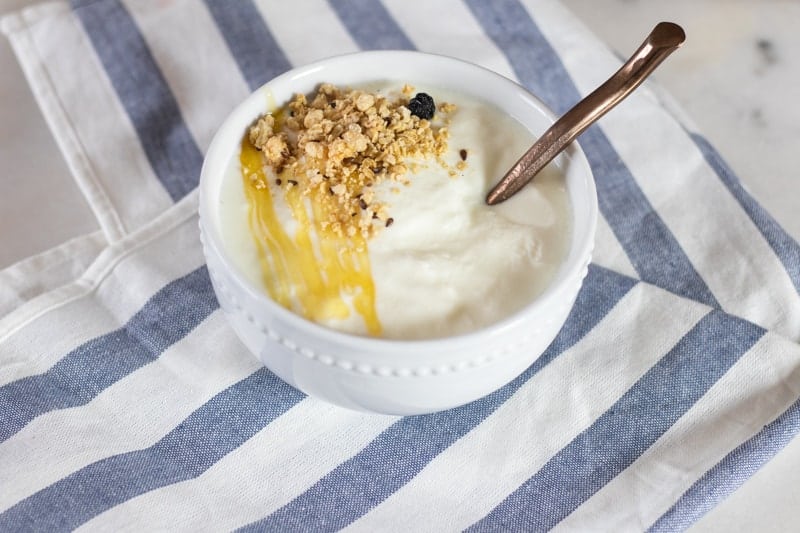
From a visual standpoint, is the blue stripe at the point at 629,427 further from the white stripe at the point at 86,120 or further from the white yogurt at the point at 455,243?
the white stripe at the point at 86,120

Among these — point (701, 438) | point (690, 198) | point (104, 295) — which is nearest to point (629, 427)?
point (701, 438)

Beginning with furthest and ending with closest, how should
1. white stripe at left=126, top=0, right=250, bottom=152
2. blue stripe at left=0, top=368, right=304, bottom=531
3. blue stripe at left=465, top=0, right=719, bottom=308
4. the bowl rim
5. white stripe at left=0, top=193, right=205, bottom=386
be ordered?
white stripe at left=126, top=0, right=250, bottom=152 < blue stripe at left=465, top=0, right=719, bottom=308 < white stripe at left=0, top=193, right=205, bottom=386 < blue stripe at left=0, top=368, right=304, bottom=531 < the bowl rim

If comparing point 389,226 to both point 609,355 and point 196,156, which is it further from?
point 196,156

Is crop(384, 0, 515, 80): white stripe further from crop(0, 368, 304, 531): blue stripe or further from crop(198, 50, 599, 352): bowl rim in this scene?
crop(0, 368, 304, 531): blue stripe

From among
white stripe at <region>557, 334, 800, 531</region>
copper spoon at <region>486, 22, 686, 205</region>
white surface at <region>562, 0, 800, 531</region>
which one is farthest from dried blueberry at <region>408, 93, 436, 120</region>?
white surface at <region>562, 0, 800, 531</region>

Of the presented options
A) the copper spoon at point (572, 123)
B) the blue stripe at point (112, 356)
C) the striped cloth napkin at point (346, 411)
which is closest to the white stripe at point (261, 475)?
the striped cloth napkin at point (346, 411)

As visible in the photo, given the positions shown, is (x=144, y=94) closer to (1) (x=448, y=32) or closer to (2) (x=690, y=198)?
(1) (x=448, y=32)
